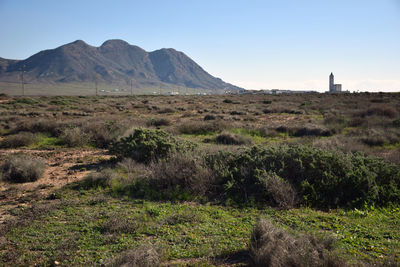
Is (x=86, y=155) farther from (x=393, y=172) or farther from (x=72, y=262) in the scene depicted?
(x=393, y=172)

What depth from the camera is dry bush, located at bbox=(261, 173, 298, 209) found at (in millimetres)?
5992

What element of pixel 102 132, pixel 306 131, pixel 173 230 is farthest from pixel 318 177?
pixel 102 132

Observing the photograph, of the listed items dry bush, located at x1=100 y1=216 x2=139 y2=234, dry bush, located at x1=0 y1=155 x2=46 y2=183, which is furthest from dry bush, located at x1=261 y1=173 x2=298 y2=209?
dry bush, located at x1=0 y1=155 x2=46 y2=183

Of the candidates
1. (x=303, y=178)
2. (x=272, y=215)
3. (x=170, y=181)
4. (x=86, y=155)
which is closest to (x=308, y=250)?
(x=272, y=215)

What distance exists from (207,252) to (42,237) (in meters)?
2.75

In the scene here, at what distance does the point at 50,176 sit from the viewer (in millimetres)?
8359

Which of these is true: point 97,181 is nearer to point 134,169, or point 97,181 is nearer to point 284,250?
point 134,169

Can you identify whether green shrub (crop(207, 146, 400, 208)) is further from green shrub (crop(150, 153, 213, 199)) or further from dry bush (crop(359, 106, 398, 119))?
dry bush (crop(359, 106, 398, 119))

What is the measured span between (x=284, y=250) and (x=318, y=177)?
334cm

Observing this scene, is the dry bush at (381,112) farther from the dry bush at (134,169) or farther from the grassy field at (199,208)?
the dry bush at (134,169)

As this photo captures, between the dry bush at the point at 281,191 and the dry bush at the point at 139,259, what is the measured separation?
3.10 metres

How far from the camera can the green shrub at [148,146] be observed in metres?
8.97

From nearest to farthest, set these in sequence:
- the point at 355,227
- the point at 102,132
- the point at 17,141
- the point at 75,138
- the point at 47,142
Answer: the point at 355,227
the point at 17,141
the point at 75,138
the point at 102,132
the point at 47,142

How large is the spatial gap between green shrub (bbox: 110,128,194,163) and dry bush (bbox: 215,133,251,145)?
11.6ft
